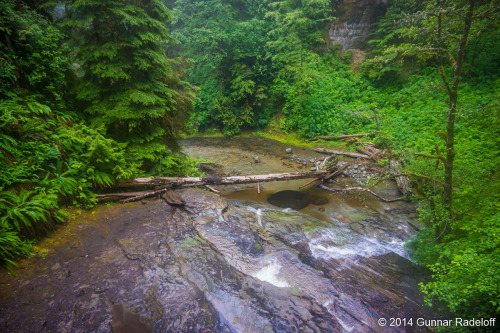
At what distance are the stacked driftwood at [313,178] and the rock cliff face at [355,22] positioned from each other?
1156 cm

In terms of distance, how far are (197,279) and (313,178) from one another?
27.3 feet

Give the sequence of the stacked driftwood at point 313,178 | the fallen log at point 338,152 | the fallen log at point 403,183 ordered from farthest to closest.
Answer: the fallen log at point 338,152 < the fallen log at point 403,183 < the stacked driftwood at point 313,178

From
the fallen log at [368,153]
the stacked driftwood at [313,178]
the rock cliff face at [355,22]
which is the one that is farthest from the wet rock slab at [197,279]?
the rock cliff face at [355,22]

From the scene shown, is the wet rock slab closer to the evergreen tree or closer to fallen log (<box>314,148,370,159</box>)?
the evergreen tree

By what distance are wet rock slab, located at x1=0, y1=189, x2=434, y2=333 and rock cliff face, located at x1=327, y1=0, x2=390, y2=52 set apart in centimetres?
2069

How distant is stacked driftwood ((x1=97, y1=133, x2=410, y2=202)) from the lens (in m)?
6.55

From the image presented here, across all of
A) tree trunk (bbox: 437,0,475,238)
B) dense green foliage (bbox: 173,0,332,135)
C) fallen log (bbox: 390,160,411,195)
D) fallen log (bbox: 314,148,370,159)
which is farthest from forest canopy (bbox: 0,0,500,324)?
dense green foliage (bbox: 173,0,332,135)

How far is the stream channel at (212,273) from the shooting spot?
130 inches

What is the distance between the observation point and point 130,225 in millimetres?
5324

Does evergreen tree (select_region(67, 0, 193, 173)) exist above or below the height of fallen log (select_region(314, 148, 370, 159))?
above

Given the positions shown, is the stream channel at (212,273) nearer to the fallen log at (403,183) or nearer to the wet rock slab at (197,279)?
the wet rock slab at (197,279)

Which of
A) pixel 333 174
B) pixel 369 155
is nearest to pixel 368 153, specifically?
pixel 369 155

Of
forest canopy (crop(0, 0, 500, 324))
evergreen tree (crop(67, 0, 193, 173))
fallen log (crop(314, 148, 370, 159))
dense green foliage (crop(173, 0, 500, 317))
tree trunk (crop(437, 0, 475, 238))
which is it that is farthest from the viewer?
fallen log (crop(314, 148, 370, 159))

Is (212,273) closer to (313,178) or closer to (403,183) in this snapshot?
(313,178)
